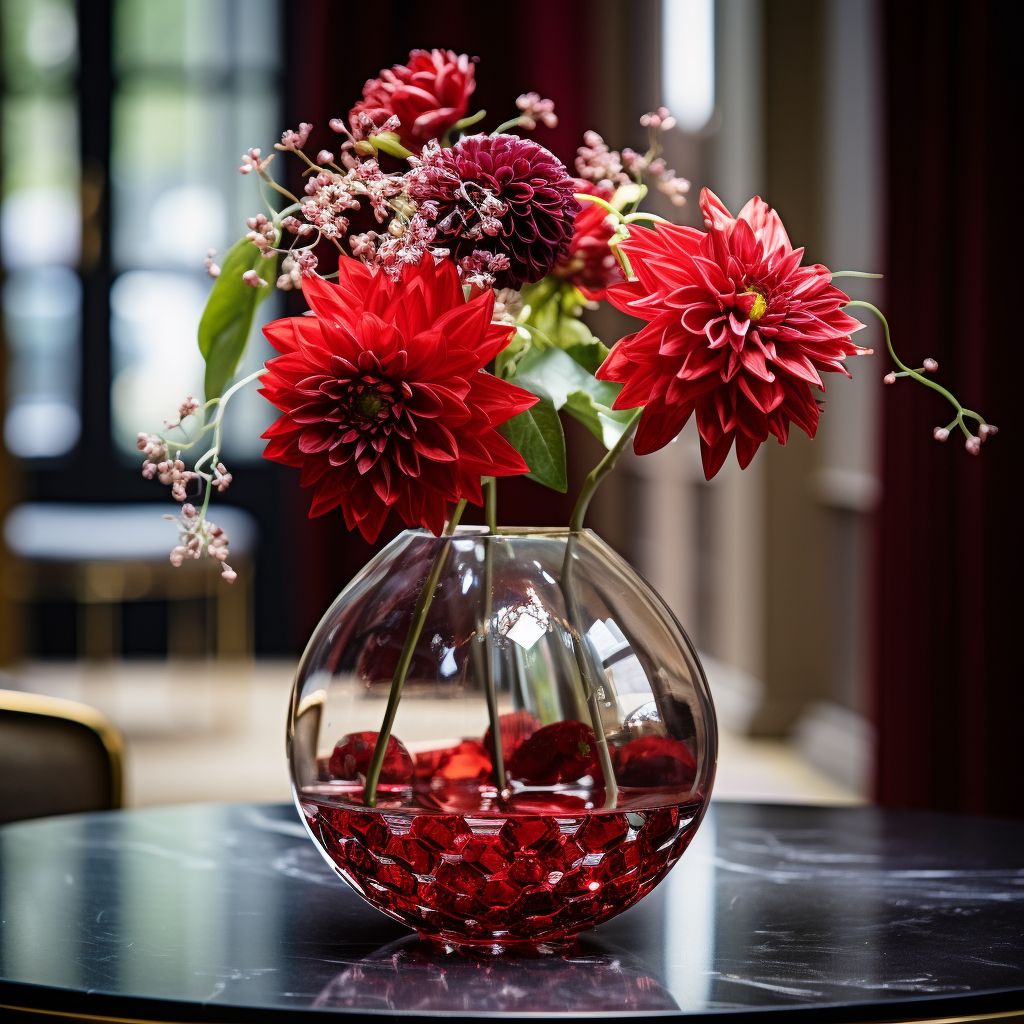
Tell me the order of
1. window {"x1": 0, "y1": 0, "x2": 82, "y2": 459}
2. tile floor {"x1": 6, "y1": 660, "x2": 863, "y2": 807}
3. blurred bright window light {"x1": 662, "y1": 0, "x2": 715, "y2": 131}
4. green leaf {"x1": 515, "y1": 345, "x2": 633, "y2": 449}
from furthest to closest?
window {"x1": 0, "y1": 0, "x2": 82, "y2": 459} < blurred bright window light {"x1": 662, "y1": 0, "x2": 715, "y2": 131} < tile floor {"x1": 6, "y1": 660, "x2": 863, "y2": 807} < green leaf {"x1": 515, "y1": 345, "x2": 633, "y2": 449}

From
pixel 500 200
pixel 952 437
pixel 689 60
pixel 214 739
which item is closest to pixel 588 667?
pixel 500 200

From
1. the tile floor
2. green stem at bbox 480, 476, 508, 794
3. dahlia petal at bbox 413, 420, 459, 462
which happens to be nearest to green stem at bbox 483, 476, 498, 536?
green stem at bbox 480, 476, 508, 794

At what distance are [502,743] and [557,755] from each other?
4cm

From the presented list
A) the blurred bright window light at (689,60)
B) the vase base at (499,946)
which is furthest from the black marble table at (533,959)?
the blurred bright window light at (689,60)

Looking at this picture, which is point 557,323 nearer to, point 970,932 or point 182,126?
point 970,932

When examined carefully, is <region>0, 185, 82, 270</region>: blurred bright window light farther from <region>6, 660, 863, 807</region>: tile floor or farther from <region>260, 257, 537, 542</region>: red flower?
<region>260, 257, 537, 542</region>: red flower

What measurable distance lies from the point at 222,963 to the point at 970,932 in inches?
16.5

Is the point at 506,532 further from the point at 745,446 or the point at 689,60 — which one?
the point at 689,60

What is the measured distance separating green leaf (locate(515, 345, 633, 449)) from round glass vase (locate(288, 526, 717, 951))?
0.07m

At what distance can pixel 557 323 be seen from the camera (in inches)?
35.7

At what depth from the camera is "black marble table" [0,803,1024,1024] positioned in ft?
2.36

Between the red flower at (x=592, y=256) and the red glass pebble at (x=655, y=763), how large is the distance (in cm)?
26

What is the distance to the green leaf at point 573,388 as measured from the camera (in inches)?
31.9

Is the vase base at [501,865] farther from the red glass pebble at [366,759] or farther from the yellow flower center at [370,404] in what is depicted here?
the yellow flower center at [370,404]
